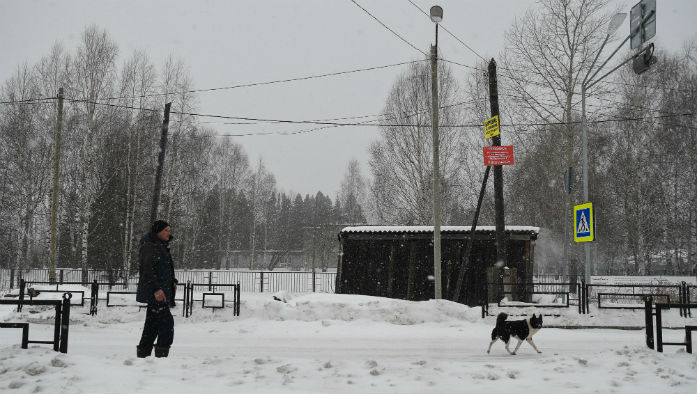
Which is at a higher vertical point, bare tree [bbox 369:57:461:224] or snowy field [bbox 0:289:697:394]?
bare tree [bbox 369:57:461:224]

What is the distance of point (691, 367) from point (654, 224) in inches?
1136

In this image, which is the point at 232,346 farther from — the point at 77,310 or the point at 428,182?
the point at 428,182

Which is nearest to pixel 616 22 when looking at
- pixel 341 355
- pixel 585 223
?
pixel 585 223

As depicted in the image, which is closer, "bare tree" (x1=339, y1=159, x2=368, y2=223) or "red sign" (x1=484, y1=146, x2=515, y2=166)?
"red sign" (x1=484, y1=146, x2=515, y2=166)

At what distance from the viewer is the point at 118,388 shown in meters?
5.03

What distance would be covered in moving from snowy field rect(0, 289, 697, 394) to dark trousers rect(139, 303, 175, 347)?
12.1 inches

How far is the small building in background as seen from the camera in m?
18.1

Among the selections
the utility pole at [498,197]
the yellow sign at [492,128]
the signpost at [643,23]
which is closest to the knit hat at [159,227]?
the signpost at [643,23]

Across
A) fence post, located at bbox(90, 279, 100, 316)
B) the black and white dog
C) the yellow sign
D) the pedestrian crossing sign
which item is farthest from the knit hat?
the yellow sign

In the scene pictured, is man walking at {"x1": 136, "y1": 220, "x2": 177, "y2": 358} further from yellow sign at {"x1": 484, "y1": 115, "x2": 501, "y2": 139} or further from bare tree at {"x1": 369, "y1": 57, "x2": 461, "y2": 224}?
bare tree at {"x1": 369, "y1": 57, "x2": 461, "y2": 224}

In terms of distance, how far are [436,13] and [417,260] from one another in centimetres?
857

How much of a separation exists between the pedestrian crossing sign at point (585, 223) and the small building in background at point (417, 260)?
4747mm

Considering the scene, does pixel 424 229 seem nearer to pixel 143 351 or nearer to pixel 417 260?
pixel 417 260

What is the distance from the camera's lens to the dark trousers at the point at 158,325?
661 centimetres
